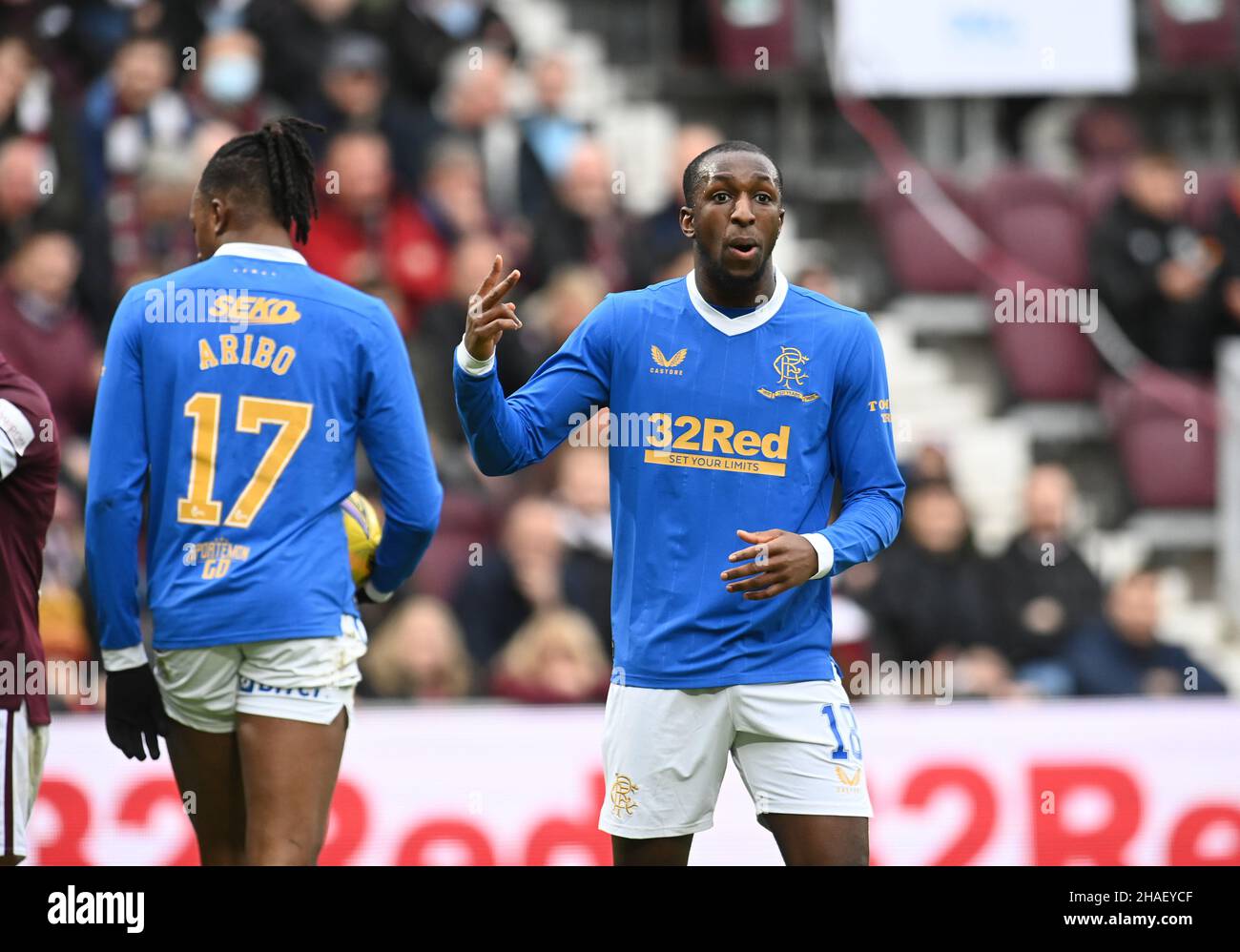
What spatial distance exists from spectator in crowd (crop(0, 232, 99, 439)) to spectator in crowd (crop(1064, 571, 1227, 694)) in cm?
482

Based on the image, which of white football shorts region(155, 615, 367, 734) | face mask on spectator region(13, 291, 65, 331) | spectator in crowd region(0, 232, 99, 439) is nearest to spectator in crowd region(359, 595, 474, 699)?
spectator in crowd region(0, 232, 99, 439)

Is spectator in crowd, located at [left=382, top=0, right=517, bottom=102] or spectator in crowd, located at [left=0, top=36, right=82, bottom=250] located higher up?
spectator in crowd, located at [left=382, top=0, right=517, bottom=102]

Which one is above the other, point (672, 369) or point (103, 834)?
point (672, 369)

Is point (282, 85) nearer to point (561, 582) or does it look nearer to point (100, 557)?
point (561, 582)

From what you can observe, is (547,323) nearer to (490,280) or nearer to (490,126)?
(490,126)

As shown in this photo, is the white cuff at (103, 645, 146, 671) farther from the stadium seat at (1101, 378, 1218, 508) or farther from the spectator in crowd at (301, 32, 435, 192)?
the stadium seat at (1101, 378, 1218, 508)

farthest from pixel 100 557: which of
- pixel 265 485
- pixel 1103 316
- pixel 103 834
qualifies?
pixel 1103 316

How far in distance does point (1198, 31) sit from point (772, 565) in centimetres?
938

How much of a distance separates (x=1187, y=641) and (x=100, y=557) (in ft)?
22.5

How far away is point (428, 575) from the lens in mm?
8859

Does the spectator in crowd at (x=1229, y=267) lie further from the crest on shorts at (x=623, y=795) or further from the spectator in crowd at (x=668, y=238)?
the crest on shorts at (x=623, y=795)

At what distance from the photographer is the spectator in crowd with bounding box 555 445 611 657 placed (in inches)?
339

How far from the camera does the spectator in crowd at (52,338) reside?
8.85 metres

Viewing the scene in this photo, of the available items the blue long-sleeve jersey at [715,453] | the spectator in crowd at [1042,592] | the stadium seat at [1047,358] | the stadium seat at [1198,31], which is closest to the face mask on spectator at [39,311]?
the spectator in crowd at [1042,592]
